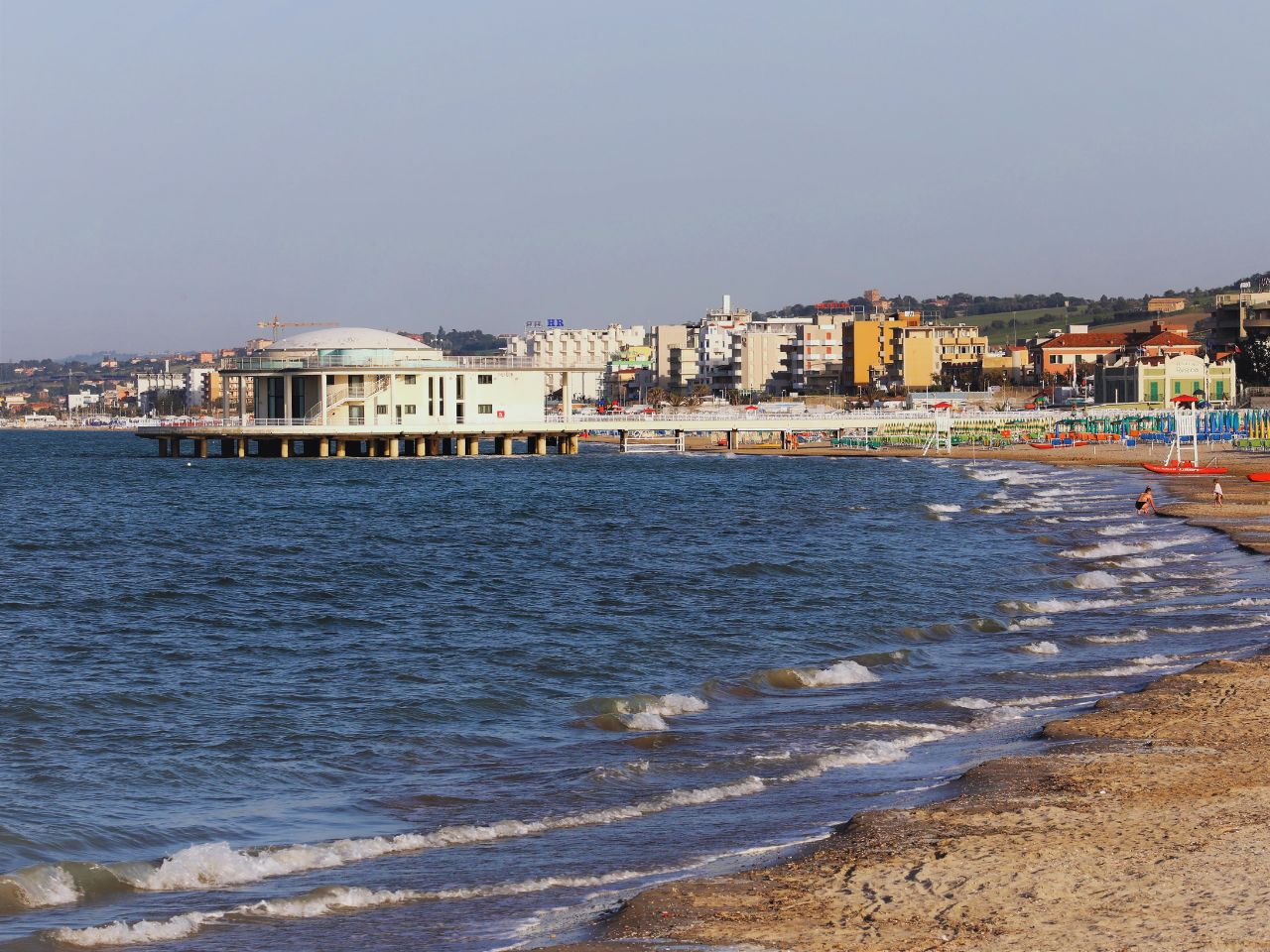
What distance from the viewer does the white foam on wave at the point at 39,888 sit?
1223 centimetres

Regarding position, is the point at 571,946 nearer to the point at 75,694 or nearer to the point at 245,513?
the point at 75,694

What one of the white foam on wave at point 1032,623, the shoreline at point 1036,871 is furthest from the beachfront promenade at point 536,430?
the shoreline at point 1036,871

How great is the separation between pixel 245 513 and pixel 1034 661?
42.6 metres

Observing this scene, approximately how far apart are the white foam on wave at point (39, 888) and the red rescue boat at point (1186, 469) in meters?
63.3

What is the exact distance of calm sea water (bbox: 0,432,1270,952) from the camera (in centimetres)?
1265

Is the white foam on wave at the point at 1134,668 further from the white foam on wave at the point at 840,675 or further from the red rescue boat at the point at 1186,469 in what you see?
the red rescue boat at the point at 1186,469

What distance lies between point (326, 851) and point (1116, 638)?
15.5 m

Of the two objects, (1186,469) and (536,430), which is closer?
(1186,469)

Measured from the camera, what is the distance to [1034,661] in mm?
23172

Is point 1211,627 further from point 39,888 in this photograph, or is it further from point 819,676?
point 39,888

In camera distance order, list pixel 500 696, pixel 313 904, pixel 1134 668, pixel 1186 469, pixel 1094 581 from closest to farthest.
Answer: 1. pixel 313 904
2. pixel 500 696
3. pixel 1134 668
4. pixel 1094 581
5. pixel 1186 469

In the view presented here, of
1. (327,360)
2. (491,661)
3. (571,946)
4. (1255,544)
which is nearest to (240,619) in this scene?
(491,661)

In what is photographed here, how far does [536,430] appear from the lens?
10950 cm

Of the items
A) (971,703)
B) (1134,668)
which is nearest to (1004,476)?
(1134,668)
